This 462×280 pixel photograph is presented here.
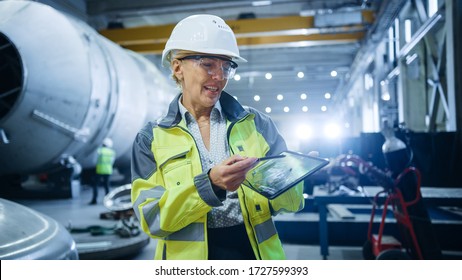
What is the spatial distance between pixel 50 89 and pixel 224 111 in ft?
11.5

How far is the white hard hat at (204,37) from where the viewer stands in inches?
40.7

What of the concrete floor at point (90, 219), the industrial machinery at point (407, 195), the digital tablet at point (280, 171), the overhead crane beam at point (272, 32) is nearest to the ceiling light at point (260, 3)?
the overhead crane beam at point (272, 32)

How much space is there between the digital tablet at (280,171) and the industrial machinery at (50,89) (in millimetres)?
3580

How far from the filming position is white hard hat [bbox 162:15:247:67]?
40.7 inches

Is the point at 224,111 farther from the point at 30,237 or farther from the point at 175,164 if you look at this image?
the point at 30,237

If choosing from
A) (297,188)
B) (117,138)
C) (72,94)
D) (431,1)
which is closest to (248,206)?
(297,188)

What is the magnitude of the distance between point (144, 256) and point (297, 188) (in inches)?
85.9

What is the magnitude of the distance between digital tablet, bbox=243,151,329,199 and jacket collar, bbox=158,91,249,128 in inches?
6.9

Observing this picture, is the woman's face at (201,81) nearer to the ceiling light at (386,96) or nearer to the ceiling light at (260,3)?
the ceiling light at (260,3)

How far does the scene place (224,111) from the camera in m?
1.13

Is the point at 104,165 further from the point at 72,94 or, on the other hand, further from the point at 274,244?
Result: the point at 274,244

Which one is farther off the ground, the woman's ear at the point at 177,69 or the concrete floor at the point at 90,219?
the woman's ear at the point at 177,69

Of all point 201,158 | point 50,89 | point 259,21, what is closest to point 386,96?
point 259,21
